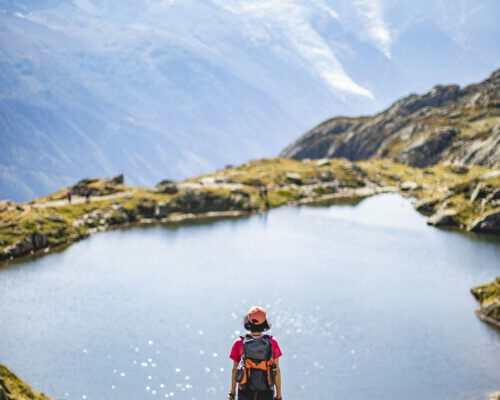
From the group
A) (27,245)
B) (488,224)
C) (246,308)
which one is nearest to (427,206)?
(488,224)

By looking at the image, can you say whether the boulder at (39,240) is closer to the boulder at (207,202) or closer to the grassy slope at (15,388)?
the boulder at (207,202)

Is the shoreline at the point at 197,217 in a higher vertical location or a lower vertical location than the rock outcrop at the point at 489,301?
higher

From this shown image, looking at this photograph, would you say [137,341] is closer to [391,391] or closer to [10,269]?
[391,391]

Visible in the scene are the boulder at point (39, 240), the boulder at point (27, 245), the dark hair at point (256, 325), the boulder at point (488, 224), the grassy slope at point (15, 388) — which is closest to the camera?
the dark hair at point (256, 325)

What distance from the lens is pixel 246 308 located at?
73.5 m

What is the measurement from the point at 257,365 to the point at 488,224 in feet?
373

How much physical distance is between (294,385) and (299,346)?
812cm

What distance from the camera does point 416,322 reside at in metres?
68.4

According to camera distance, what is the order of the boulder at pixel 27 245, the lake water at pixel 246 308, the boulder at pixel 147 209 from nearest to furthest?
the lake water at pixel 246 308
the boulder at pixel 27 245
the boulder at pixel 147 209

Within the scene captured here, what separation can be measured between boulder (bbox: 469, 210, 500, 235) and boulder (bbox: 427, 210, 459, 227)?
6.83 meters

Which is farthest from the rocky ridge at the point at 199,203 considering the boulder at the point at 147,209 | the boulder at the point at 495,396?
the boulder at the point at 495,396

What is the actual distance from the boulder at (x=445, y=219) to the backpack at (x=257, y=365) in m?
119

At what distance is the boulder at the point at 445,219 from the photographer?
5231 inches

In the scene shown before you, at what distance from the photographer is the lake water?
53.8 m
